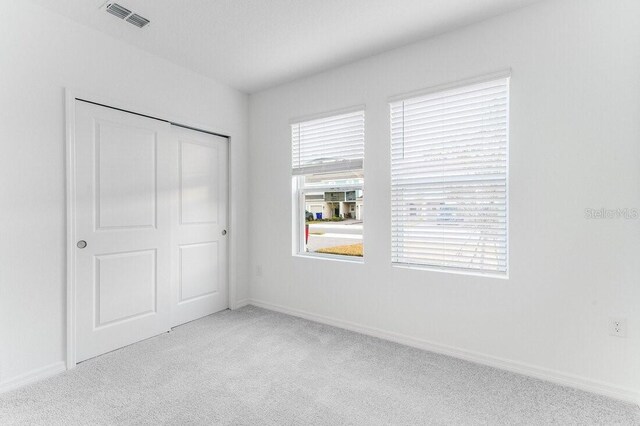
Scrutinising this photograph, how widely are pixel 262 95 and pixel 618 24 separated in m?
3.19

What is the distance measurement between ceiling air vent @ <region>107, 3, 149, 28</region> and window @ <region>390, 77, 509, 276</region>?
2.16m

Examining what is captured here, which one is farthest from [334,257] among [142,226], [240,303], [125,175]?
[125,175]

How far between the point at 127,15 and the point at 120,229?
5.57 feet

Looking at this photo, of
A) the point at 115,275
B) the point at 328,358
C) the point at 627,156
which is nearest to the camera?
the point at 627,156

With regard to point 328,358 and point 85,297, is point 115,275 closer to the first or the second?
point 85,297

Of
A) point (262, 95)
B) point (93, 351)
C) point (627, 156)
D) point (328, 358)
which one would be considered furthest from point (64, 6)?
point (627, 156)

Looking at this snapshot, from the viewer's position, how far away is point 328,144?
335cm

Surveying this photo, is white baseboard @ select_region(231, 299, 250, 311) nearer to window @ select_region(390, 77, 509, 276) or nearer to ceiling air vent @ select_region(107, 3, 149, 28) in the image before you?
window @ select_region(390, 77, 509, 276)

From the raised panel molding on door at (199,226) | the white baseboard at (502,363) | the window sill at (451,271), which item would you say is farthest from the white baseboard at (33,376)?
the window sill at (451,271)

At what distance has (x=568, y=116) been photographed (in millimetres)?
2145

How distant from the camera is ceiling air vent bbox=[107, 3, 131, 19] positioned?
2.24m

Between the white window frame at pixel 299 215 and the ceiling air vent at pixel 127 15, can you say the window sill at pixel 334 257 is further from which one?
the ceiling air vent at pixel 127 15

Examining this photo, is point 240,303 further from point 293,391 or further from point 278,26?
point 278,26

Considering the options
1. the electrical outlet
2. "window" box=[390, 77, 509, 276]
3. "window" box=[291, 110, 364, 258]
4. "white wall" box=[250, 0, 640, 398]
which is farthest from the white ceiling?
the electrical outlet
